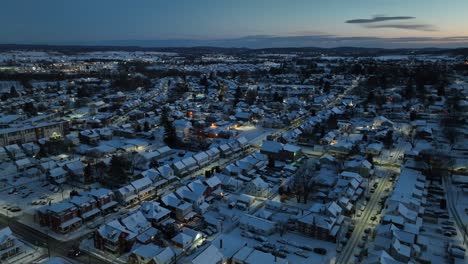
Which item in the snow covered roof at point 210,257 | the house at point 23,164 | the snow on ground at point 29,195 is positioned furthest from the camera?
the house at point 23,164

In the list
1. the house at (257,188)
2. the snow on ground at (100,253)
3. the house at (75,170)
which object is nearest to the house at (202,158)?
the house at (257,188)

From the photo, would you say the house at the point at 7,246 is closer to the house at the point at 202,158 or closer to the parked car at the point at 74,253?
the parked car at the point at 74,253

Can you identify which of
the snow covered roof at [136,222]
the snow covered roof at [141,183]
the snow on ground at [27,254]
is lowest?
the snow on ground at [27,254]

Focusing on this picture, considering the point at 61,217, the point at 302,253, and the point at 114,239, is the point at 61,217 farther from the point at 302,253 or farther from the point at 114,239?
the point at 302,253

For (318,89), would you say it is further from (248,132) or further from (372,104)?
(248,132)

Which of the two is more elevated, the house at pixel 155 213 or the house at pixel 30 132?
the house at pixel 30 132

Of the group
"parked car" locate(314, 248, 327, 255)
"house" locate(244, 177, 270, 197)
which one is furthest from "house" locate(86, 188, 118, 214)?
"parked car" locate(314, 248, 327, 255)

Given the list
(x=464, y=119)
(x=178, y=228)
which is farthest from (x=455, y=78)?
(x=178, y=228)
